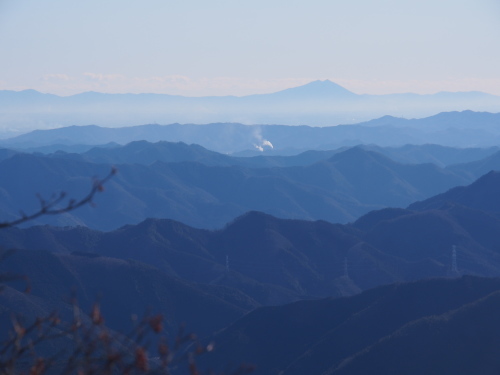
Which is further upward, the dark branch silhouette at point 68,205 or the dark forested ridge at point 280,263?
the dark branch silhouette at point 68,205

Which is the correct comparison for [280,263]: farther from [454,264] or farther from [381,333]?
[381,333]

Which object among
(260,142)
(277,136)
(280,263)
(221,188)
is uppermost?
(280,263)

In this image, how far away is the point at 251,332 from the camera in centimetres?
2400

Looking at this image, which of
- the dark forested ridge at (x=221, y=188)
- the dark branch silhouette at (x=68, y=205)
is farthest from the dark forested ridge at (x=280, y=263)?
the dark branch silhouette at (x=68, y=205)

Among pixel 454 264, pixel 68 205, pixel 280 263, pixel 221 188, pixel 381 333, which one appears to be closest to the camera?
pixel 68 205

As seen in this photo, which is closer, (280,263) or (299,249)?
(280,263)

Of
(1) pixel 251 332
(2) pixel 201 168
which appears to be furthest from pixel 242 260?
(2) pixel 201 168

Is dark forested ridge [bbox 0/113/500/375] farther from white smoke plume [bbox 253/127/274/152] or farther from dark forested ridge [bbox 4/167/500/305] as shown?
white smoke plume [bbox 253/127/274/152]

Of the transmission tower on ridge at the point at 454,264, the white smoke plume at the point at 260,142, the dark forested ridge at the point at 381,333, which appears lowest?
the white smoke plume at the point at 260,142

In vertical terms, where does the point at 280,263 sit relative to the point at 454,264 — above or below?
below

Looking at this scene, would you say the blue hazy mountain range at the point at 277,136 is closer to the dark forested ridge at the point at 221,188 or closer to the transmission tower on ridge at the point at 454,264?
the dark forested ridge at the point at 221,188

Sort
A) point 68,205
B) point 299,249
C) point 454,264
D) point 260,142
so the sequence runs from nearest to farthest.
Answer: point 68,205
point 454,264
point 299,249
point 260,142

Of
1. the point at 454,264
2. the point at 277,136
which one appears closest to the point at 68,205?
the point at 454,264

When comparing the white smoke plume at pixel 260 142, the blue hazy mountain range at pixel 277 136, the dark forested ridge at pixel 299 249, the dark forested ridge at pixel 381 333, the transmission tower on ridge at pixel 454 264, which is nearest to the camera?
the dark forested ridge at pixel 381 333
